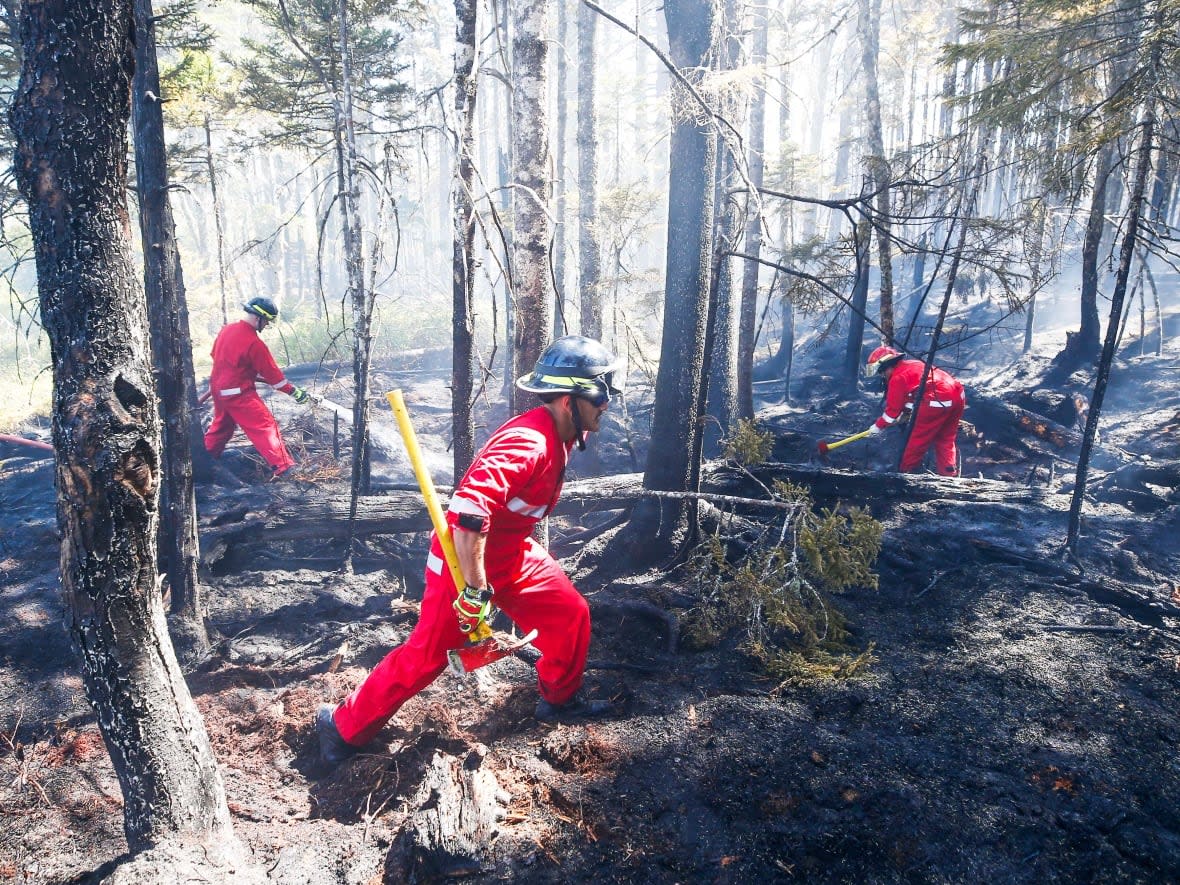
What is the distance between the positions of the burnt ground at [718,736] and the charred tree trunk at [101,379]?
39.3 inches

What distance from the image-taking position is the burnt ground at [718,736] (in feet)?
9.78

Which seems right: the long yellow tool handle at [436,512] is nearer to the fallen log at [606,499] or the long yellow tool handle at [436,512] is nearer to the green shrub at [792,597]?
the green shrub at [792,597]

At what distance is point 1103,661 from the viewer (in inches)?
176

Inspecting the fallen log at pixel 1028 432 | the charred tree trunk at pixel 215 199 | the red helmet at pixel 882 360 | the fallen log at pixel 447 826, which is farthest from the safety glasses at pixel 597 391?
the fallen log at pixel 1028 432

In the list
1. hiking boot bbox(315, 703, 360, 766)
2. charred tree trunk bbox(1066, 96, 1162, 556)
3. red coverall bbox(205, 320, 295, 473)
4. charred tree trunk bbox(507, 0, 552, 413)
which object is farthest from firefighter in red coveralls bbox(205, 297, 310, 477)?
charred tree trunk bbox(1066, 96, 1162, 556)

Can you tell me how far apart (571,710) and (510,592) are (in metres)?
0.94

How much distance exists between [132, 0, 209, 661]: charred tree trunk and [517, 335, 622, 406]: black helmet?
3090mm

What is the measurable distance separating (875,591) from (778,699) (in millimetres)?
2089

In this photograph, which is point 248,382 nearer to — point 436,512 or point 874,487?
point 436,512

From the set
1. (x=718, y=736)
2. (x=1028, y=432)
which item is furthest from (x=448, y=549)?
(x=1028, y=432)

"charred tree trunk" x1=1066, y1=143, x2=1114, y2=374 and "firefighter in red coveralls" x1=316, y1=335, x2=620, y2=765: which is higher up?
"charred tree trunk" x1=1066, y1=143, x2=1114, y2=374

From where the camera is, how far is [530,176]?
5.13 m

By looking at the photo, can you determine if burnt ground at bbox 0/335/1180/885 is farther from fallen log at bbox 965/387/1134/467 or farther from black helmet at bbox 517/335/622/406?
fallen log at bbox 965/387/1134/467

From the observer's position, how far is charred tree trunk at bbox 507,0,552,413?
5016mm
